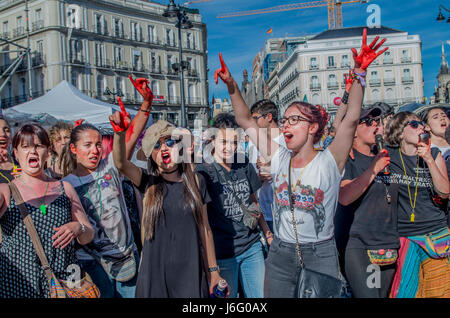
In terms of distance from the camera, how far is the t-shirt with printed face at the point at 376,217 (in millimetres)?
3012

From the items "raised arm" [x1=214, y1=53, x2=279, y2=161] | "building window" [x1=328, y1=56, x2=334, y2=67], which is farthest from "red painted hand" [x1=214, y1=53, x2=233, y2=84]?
"building window" [x1=328, y1=56, x2=334, y2=67]

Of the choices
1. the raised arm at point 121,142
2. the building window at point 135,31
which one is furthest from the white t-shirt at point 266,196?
the building window at point 135,31

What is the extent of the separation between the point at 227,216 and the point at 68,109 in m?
7.93

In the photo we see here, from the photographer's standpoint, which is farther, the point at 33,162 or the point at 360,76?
the point at 33,162

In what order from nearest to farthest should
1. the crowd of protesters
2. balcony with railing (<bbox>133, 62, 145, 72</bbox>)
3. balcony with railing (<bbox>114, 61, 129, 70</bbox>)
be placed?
1. the crowd of protesters
2. balcony with railing (<bbox>114, 61, 129, 70</bbox>)
3. balcony with railing (<bbox>133, 62, 145, 72</bbox>)

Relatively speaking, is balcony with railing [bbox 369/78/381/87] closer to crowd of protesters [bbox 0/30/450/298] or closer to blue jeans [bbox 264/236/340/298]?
crowd of protesters [bbox 0/30/450/298]

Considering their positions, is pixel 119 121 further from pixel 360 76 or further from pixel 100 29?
pixel 100 29

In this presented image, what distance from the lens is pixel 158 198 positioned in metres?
2.77

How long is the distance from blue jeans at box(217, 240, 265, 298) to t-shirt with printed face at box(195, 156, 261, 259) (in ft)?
0.18

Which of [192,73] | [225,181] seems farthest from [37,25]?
[225,181]

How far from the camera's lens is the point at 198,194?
9.47 feet

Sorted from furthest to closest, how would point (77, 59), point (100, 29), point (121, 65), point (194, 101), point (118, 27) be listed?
point (194, 101) < point (118, 27) < point (121, 65) < point (100, 29) < point (77, 59)

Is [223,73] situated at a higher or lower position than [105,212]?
higher

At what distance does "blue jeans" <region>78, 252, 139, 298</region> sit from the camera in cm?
294
